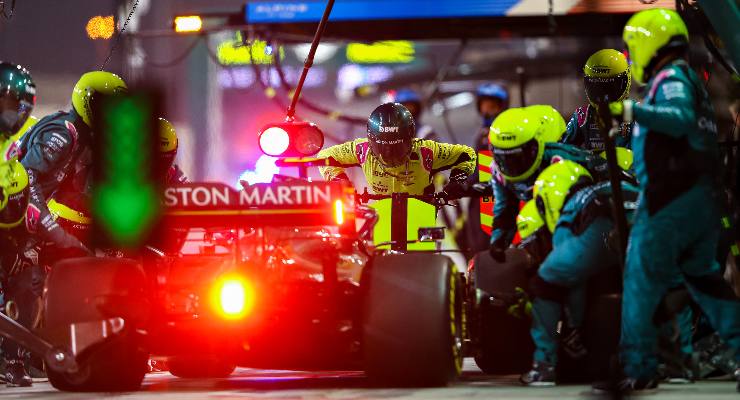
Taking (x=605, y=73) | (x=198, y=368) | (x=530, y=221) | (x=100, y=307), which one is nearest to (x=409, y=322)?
(x=530, y=221)

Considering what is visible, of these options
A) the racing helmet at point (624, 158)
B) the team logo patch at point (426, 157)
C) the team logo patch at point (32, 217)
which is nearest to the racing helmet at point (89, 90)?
the team logo patch at point (32, 217)

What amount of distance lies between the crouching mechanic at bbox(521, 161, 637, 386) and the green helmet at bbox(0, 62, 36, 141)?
335 centimetres

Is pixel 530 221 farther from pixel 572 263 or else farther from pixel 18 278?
pixel 18 278

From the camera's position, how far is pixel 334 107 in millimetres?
41656

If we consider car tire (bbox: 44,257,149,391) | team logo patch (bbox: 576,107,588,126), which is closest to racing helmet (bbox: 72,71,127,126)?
car tire (bbox: 44,257,149,391)

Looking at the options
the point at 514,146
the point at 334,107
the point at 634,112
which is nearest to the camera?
the point at 634,112

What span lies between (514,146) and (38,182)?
125 inches

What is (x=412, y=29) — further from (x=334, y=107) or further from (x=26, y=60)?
(x=334, y=107)

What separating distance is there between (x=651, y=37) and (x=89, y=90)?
171 inches

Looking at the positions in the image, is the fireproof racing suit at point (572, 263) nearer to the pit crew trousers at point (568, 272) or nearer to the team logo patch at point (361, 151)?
the pit crew trousers at point (568, 272)

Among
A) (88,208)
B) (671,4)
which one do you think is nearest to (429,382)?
(88,208)

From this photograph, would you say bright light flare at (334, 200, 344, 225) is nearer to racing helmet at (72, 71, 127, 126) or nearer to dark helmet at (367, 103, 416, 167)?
dark helmet at (367, 103, 416, 167)

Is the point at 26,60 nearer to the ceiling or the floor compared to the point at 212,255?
nearer to the ceiling

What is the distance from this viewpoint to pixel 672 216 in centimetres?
848
